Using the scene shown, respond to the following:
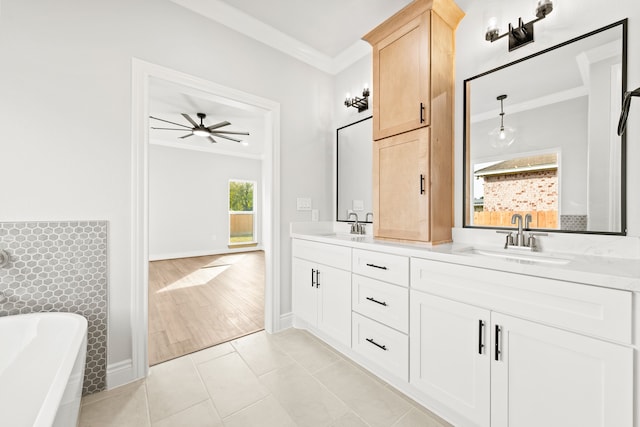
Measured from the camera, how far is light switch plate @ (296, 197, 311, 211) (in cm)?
263

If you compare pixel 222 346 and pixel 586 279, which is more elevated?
pixel 586 279

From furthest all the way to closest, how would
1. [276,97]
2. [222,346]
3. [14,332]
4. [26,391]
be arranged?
[276,97], [222,346], [14,332], [26,391]

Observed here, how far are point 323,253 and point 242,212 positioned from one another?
5.39 meters

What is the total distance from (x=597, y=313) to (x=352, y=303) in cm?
124

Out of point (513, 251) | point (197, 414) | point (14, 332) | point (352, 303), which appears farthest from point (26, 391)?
point (513, 251)

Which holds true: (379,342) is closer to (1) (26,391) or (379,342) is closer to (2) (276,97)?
(1) (26,391)

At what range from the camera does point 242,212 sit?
7.06m

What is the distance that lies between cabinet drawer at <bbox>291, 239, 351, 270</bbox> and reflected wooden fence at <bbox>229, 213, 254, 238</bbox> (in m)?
4.77

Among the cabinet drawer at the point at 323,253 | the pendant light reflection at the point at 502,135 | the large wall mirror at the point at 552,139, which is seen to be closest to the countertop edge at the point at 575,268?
the large wall mirror at the point at 552,139

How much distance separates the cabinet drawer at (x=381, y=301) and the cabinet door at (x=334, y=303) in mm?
85

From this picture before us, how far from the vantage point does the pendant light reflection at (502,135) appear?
1.63 metres

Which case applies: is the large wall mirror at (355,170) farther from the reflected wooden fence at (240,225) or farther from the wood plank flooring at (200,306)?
the reflected wooden fence at (240,225)

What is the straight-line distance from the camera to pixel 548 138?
1.48 metres

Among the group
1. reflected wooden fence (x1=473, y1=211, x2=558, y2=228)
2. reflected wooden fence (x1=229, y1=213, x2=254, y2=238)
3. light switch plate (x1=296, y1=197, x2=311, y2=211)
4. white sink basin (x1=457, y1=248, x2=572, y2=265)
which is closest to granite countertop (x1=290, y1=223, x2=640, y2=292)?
white sink basin (x1=457, y1=248, x2=572, y2=265)
